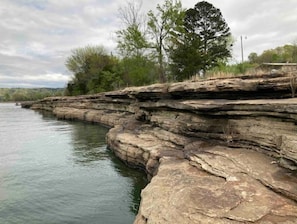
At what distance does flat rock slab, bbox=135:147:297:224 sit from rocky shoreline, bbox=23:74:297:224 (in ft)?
0.06

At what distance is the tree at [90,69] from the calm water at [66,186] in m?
34.4

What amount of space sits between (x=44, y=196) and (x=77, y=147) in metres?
8.90

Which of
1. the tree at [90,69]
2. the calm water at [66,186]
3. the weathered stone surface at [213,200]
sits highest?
the tree at [90,69]

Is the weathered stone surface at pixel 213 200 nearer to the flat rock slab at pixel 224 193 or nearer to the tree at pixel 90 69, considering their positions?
the flat rock slab at pixel 224 193

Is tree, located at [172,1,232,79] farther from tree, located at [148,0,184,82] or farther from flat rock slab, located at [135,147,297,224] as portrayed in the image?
flat rock slab, located at [135,147,297,224]

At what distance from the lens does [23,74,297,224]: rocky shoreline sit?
6.18 meters

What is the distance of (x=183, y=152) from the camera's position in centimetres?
1118

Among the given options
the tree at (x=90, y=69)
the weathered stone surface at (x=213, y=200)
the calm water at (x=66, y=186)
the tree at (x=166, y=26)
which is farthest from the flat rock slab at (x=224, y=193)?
the tree at (x=90, y=69)

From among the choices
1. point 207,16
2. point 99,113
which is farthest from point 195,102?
point 207,16

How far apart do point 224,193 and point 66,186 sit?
6660 mm

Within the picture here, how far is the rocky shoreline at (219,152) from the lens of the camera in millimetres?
6184

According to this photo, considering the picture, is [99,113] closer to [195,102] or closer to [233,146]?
[195,102]

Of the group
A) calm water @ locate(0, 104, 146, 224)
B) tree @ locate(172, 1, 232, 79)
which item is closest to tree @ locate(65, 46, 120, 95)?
tree @ locate(172, 1, 232, 79)

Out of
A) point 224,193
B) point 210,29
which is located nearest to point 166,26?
point 210,29
